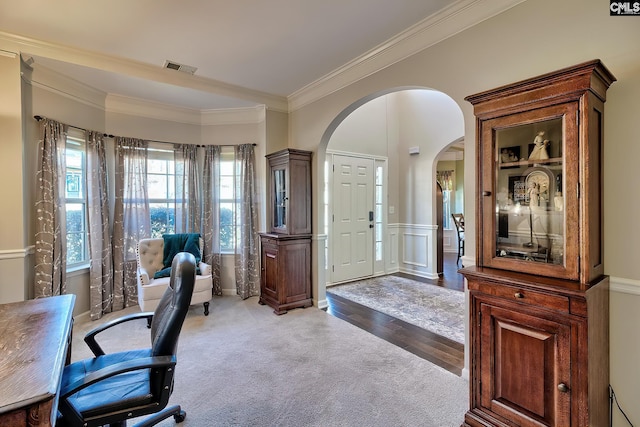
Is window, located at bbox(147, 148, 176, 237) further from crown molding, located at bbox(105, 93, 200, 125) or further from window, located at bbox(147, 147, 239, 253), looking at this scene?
Result: crown molding, located at bbox(105, 93, 200, 125)

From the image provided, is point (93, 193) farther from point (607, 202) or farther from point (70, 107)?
point (607, 202)

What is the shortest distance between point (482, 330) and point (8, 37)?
4477 mm

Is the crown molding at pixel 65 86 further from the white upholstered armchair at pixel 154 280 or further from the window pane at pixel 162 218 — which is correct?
the white upholstered armchair at pixel 154 280

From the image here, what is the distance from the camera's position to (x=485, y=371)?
1.75 m

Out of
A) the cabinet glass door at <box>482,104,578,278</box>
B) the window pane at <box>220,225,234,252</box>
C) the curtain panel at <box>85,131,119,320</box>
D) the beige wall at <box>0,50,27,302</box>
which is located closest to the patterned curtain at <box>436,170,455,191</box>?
the window pane at <box>220,225,234,252</box>

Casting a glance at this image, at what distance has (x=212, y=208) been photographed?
4.56 m

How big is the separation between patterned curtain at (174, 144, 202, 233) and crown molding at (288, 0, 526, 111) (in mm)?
2035

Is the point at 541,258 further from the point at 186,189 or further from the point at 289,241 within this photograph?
the point at 186,189

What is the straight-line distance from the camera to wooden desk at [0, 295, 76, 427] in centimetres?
95

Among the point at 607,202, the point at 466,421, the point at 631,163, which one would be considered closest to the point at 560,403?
the point at 466,421

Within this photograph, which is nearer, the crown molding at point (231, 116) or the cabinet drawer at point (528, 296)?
the cabinet drawer at point (528, 296)

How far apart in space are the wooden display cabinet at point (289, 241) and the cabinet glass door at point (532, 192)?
247cm

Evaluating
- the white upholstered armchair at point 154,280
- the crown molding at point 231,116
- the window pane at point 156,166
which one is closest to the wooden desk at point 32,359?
the white upholstered armchair at point 154,280

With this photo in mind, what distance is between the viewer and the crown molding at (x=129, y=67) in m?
2.82
